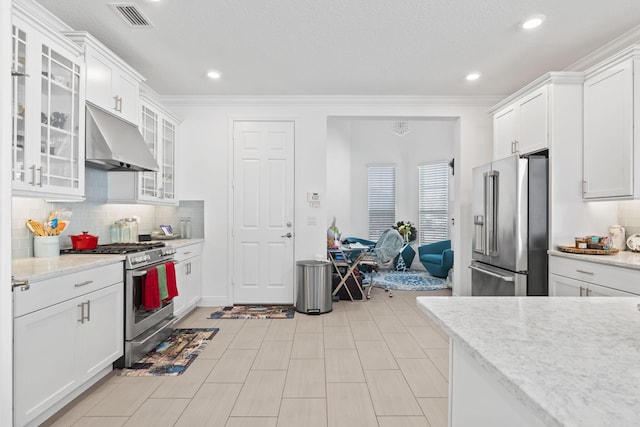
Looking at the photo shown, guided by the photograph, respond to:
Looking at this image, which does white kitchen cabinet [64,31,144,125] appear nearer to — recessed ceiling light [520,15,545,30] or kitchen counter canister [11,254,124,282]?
kitchen counter canister [11,254,124,282]

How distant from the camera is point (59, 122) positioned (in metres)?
2.56

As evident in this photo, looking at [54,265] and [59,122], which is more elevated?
[59,122]

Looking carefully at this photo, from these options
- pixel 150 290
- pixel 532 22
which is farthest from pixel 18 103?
pixel 532 22

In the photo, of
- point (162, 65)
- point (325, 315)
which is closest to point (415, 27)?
point (162, 65)

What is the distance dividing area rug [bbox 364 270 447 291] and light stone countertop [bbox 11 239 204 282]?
4.33 m

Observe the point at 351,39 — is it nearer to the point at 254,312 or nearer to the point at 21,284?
the point at 21,284

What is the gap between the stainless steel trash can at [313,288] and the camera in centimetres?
452

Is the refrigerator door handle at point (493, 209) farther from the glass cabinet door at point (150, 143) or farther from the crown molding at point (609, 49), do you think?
the glass cabinet door at point (150, 143)

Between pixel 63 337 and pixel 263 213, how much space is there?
115 inches

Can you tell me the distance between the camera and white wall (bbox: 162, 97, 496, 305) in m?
4.91

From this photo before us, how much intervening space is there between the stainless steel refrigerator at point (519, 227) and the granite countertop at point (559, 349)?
1994 millimetres

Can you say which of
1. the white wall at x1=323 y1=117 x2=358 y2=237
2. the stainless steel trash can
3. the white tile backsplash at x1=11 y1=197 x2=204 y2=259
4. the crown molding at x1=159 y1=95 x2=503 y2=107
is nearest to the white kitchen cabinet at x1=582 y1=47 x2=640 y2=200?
the crown molding at x1=159 y1=95 x2=503 y2=107

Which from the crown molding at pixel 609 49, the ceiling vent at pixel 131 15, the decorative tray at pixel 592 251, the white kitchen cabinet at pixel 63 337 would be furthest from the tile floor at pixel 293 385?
the crown molding at pixel 609 49

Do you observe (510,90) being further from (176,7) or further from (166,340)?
(166,340)
